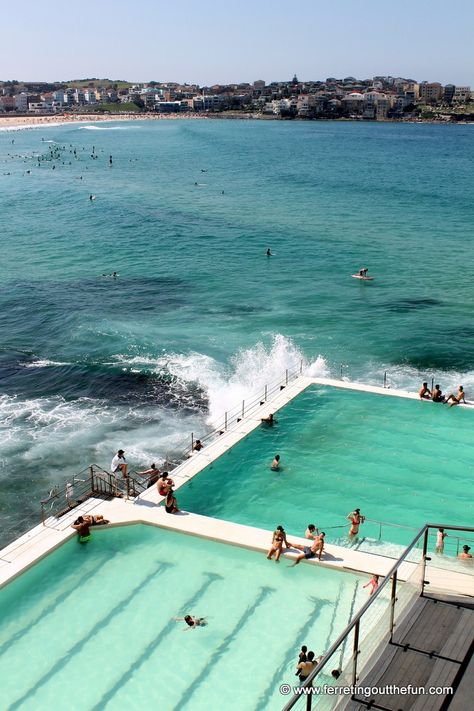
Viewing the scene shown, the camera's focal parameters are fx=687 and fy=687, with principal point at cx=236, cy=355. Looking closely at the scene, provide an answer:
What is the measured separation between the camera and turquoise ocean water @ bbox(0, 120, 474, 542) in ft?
91.7

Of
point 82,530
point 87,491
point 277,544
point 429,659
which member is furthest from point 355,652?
point 87,491

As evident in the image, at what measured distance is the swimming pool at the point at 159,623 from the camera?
13.2 metres

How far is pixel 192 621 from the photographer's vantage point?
1465 centimetres

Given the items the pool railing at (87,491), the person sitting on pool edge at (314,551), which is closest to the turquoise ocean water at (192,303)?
the pool railing at (87,491)

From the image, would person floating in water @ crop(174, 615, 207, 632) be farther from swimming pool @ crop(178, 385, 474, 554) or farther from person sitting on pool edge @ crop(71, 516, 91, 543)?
swimming pool @ crop(178, 385, 474, 554)

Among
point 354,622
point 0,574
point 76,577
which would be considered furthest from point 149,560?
point 354,622

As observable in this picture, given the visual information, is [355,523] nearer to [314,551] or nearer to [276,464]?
[314,551]

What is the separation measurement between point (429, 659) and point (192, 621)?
6.33 metres

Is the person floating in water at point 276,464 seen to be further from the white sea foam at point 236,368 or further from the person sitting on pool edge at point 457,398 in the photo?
the person sitting on pool edge at point 457,398

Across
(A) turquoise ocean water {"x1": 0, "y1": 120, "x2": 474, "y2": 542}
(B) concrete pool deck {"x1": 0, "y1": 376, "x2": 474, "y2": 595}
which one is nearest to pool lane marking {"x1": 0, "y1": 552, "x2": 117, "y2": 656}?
(B) concrete pool deck {"x1": 0, "y1": 376, "x2": 474, "y2": 595}

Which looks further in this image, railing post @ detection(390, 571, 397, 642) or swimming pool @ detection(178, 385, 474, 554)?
swimming pool @ detection(178, 385, 474, 554)

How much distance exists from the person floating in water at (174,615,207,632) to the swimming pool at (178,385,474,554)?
445 centimetres

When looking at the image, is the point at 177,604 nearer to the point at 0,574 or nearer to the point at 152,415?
the point at 0,574

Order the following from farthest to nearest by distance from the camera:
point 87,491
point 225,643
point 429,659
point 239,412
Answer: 1. point 239,412
2. point 87,491
3. point 225,643
4. point 429,659
